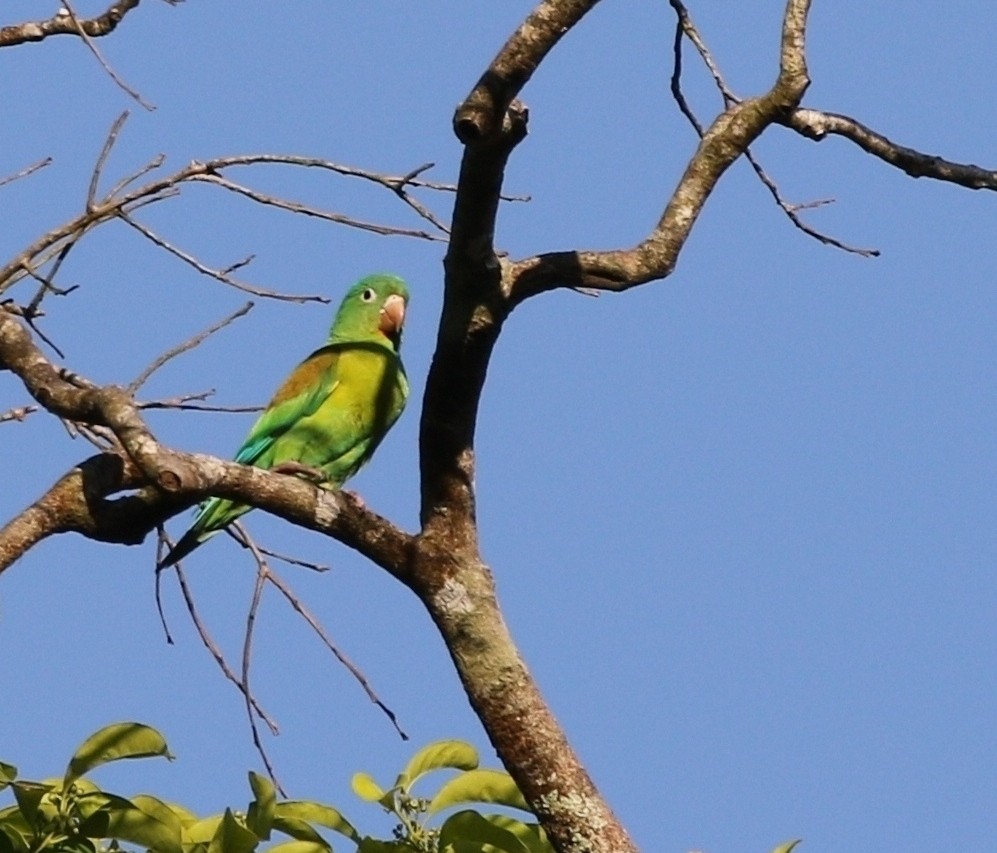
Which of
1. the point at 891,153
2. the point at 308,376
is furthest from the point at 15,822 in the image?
the point at 308,376

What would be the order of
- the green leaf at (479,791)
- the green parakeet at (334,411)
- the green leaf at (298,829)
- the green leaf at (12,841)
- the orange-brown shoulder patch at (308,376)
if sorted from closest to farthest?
the green leaf at (12,841) → the green leaf at (298,829) → the green leaf at (479,791) → the green parakeet at (334,411) → the orange-brown shoulder patch at (308,376)

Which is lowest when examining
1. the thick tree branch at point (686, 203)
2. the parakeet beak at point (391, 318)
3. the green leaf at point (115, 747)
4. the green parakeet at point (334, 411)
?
the green leaf at point (115, 747)

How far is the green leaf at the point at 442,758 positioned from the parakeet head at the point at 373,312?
3339 millimetres

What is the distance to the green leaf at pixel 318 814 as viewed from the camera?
2529 mm

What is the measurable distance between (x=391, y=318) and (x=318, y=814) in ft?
11.8

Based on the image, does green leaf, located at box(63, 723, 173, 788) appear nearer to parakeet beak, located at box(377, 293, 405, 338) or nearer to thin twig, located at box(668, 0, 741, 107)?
thin twig, located at box(668, 0, 741, 107)

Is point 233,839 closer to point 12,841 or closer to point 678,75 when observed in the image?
point 12,841

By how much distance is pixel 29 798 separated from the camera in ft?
7.76

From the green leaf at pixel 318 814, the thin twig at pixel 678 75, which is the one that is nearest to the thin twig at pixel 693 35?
the thin twig at pixel 678 75

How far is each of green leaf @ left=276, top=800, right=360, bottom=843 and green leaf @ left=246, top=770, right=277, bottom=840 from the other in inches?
2.8

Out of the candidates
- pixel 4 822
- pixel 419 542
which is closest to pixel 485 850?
pixel 419 542

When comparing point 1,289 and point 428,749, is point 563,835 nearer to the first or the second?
point 428,749

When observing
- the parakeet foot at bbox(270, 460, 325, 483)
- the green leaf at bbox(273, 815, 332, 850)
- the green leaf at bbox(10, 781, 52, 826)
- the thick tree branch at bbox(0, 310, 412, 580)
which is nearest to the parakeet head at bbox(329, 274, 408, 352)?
the parakeet foot at bbox(270, 460, 325, 483)

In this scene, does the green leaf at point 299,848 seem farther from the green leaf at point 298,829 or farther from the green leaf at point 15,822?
the green leaf at point 15,822
